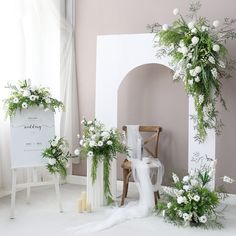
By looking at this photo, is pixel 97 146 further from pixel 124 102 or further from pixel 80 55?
pixel 80 55

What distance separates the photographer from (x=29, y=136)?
3.77 m

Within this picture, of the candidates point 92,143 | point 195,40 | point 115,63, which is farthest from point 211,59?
point 92,143

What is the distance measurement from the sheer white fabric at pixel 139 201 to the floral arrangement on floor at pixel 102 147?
0.24 meters

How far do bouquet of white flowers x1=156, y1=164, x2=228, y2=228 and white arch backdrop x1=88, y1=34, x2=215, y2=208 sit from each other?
19.1 inches

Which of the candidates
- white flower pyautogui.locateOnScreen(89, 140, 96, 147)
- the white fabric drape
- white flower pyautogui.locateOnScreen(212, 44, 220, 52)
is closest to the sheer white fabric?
white flower pyautogui.locateOnScreen(89, 140, 96, 147)

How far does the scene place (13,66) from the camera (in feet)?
14.1

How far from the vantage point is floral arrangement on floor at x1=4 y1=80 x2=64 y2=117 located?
145 inches

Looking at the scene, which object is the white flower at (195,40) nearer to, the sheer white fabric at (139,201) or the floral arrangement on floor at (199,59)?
the floral arrangement on floor at (199,59)

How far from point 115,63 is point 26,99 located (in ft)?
3.86

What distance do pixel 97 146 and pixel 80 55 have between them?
1597 millimetres

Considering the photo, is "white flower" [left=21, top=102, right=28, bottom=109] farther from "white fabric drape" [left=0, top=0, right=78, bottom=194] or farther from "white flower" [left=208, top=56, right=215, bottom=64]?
"white flower" [left=208, top=56, right=215, bottom=64]

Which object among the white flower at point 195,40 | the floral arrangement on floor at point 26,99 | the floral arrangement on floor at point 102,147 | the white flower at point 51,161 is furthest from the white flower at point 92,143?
the white flower at point 195,40

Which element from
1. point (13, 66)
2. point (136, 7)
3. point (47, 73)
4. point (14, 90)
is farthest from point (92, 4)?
point (14, 90)

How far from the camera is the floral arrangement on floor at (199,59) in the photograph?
144 inches
